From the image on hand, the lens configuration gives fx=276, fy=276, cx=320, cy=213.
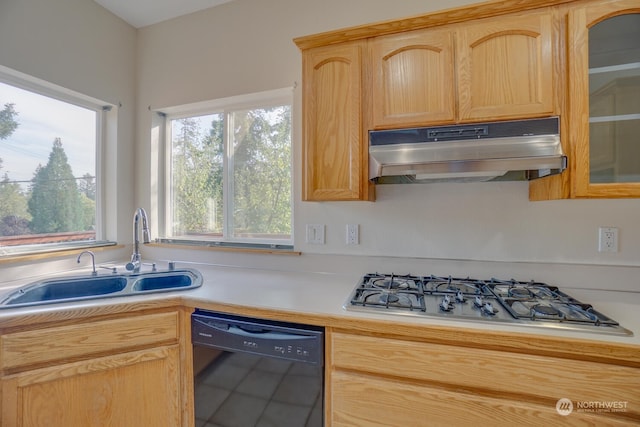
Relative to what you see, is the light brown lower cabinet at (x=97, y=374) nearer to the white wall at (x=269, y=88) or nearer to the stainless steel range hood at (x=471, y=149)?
the white wall at (x=269, y=88)

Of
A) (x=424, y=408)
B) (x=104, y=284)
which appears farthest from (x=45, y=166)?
(x=424, y=408)

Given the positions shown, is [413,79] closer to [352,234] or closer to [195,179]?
[352,234]

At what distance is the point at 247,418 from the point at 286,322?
0.42 meters

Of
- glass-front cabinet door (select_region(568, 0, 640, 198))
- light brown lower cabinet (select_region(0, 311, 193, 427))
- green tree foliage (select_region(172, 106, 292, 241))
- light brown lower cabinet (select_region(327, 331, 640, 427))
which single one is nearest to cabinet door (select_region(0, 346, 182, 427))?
light brown lower cabinet (select_region(0, 311, 193, 427))

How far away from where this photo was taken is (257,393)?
3.60 ft

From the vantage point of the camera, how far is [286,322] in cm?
110

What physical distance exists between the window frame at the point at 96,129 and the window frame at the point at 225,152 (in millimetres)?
348

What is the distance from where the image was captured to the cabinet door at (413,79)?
1.23 m

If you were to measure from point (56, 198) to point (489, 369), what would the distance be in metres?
2.47

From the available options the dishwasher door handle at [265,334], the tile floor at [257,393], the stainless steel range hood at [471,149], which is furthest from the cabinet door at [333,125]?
the tile floor at [257,393]

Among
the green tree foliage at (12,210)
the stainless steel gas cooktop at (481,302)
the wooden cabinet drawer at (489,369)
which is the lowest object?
the wooden cabinet drawer at (489,369)

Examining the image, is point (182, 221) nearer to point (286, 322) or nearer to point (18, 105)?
point (18, 105)

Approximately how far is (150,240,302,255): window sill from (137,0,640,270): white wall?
0.07 meters

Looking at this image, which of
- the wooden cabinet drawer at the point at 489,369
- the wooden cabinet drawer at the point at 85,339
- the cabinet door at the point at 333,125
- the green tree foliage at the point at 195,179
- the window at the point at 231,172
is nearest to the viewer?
the wooden cabinet drawer at the point at 489,369
